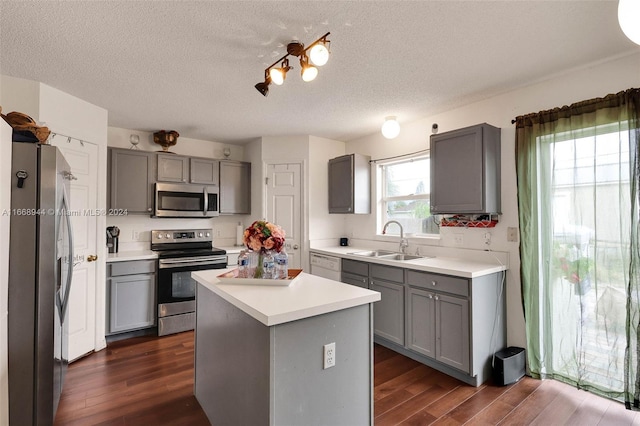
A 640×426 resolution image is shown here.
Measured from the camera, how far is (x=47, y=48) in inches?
79.1

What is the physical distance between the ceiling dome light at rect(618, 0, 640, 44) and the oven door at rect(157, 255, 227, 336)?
3.78 metres

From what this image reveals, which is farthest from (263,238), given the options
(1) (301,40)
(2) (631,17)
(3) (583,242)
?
(3) (583,242)

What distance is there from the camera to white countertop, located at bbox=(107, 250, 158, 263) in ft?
10.7

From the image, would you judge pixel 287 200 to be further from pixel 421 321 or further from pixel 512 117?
pixel 512 117

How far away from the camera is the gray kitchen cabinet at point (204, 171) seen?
4.02 metres

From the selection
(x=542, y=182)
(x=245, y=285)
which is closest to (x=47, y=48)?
(x=245, y=285)

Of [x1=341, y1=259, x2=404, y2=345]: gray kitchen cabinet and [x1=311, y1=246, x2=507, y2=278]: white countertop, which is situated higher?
[x1=311, y1=246, x2=507, y2=278]: white countertop

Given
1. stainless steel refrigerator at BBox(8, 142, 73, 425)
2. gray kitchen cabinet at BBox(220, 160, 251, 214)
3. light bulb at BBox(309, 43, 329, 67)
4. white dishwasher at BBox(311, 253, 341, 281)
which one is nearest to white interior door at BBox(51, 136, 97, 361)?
stainless steel refrigerator at BBox(8, 142, 73, 425)

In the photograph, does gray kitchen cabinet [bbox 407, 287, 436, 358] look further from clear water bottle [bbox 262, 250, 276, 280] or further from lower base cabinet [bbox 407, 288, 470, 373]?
clear water bottle [bbox 262, 250, 276, 280]

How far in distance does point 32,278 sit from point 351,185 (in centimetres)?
307

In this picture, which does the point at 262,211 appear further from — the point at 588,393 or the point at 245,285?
the point at 588,393

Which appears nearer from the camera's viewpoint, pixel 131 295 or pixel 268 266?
pixel 268 266

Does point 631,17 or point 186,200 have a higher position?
point 631,17

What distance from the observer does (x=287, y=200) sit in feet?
13.8
